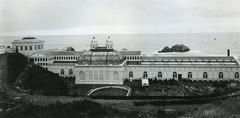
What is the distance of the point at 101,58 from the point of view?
63031mm

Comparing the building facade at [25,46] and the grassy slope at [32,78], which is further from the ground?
the building facade at [25,46]

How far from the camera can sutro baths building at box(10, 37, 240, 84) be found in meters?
61.6

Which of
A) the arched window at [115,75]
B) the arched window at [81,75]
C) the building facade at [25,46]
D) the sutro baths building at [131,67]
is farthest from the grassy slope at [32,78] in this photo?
the arched window at [115,75]

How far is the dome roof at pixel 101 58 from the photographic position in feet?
206

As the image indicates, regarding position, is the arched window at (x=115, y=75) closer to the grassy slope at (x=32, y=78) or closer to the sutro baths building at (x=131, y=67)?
the sutro baths building at (x=131, y=67)

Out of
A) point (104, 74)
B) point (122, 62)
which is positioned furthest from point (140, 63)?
point (104, 74)

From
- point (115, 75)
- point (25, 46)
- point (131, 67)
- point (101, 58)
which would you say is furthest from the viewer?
point (25, 46)

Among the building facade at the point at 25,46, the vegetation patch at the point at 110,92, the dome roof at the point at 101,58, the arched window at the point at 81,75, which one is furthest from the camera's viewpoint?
the building facade at the point at 25,46

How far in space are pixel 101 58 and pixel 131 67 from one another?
573cm

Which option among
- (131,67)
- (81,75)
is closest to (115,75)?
(131,67)


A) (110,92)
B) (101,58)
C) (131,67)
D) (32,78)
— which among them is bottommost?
(110,92)

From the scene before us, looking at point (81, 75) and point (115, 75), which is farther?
point (81, 75)

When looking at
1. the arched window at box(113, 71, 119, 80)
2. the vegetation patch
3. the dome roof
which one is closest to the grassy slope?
the vegetation patch

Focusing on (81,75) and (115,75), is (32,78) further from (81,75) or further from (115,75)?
(115,75)
